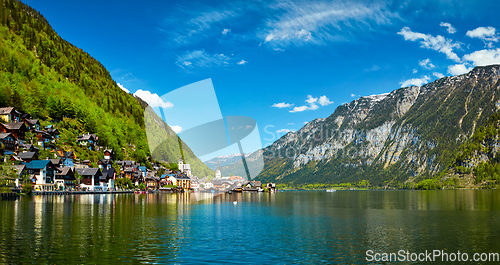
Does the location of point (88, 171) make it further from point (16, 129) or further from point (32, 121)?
point (32, 121)

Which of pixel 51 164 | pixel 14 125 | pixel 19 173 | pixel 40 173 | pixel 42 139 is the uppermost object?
pixel 14 125

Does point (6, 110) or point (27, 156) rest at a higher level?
point (6, 110)

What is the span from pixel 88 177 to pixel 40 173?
2680cm

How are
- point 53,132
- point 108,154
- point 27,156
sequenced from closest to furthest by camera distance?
1. point 27,156
2. point 53,132
3. point 108,154

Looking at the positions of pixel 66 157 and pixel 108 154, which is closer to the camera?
pixel 66 157

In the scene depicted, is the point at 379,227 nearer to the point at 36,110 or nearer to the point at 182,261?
the point at 182,261

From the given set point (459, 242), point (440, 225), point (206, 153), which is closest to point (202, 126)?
point (206, 153)

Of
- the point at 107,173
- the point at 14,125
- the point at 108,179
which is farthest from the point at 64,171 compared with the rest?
the point at 108,179

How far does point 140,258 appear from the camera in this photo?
26.2 m

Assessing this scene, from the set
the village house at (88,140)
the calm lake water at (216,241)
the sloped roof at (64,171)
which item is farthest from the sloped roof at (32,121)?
the calm lake water at (216,241)

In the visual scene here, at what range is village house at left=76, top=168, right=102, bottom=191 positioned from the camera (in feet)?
463

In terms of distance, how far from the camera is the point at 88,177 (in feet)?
468

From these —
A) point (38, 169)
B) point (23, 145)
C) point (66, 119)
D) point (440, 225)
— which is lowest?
point (440, 225)

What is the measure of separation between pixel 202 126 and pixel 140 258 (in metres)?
14.4
